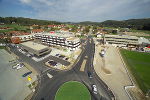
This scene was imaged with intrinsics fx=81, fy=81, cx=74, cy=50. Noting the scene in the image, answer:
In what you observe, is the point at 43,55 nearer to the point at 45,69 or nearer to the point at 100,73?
the point at 45,69

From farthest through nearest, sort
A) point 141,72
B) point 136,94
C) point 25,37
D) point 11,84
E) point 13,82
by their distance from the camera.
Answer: point 25,37, point 141,72, point 13,82, point 11,84, point 136,94

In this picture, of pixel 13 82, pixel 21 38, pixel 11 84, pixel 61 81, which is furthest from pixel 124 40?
pixel 21 38

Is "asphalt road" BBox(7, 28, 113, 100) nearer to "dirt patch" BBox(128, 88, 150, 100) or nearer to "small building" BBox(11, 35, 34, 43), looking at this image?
"dirt patch" BBox(128, 88, 150, 100)

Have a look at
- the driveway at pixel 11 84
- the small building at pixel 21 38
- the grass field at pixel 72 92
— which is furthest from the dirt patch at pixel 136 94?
the small building at pixel 21 38

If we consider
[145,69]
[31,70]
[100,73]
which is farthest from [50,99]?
[145,69]

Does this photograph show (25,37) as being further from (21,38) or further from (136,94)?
(136,94)

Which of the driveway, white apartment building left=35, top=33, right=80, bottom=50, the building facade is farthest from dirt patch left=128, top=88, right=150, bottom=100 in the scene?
the building facade

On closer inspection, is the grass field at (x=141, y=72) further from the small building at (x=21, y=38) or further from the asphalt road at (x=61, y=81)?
the small building at (x=21, y=38)

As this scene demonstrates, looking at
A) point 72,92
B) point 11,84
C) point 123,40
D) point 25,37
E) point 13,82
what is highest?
point 25,37
